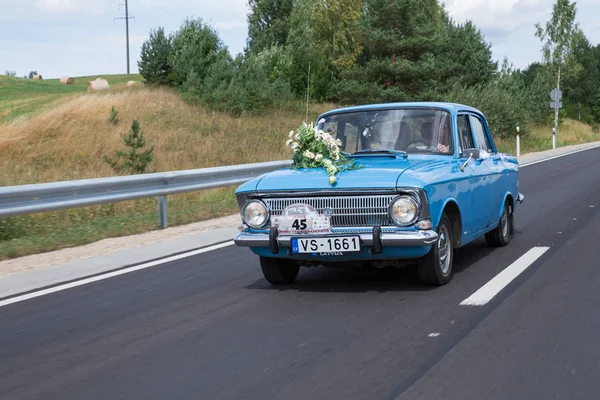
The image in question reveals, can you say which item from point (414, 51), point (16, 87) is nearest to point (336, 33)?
point (414, 51)

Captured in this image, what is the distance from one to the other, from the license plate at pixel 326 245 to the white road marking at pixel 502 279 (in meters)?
1.01

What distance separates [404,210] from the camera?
661cm

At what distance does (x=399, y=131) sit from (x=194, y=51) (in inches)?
1470

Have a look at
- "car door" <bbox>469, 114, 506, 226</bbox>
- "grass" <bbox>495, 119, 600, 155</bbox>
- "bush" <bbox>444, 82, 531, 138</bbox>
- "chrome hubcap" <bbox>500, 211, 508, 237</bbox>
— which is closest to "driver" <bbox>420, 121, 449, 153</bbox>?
"car door" <bbox>469, 114, 506, 226</bbox>

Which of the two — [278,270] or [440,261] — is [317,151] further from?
[440,261]

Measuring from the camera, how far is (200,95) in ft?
136

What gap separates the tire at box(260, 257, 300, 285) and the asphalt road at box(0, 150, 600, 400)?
211 mm

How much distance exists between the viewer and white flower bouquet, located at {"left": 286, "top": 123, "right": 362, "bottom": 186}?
7.27 meters

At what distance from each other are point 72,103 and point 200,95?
7.35 metres

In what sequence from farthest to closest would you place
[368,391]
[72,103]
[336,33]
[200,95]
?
[336,33] → [200,95] → [72,103] → [368,391]

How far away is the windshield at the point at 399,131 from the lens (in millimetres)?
7906

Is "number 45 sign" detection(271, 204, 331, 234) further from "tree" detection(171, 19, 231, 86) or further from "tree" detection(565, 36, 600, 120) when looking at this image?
"tree" detection(565, 36, 600, 120)

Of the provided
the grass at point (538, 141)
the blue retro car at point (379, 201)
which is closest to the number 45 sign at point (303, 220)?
the blue retro car at point (379, 201)

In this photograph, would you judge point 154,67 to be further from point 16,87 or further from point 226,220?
point 226,220
